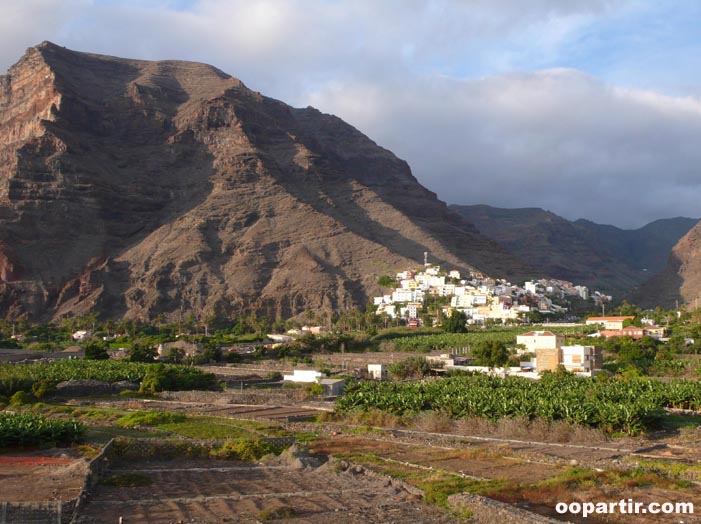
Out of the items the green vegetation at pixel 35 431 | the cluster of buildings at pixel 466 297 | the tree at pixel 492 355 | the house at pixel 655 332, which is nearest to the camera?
the green vegetation at pixel 35 431

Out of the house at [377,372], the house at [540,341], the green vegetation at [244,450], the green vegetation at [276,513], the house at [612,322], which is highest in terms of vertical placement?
the house at [612,322]

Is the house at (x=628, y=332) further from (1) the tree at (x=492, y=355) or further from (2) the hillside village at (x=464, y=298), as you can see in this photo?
(2) the hillside village at (x=464, y=298)

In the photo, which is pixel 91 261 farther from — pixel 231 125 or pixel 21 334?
pixel 231 125

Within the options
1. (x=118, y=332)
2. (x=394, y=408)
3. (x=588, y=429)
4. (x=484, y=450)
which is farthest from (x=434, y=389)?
(x=118, y=332)

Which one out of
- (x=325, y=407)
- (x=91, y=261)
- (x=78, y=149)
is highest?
(x=78, y=149)

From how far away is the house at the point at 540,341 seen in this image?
6462 cm

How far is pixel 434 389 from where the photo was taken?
1480 inches

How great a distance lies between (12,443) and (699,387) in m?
32.1

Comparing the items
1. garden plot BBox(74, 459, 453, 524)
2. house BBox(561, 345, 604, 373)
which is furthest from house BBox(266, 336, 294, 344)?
garden plot BBox(74, 459, 453, 524)

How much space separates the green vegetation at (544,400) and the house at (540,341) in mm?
21240

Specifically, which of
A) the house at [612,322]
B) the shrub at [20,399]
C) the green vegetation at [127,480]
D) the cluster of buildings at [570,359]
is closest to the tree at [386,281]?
the house at [612,322]

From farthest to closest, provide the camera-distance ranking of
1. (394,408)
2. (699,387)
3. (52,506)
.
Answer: (699,387) → (394,408) → (52,506)

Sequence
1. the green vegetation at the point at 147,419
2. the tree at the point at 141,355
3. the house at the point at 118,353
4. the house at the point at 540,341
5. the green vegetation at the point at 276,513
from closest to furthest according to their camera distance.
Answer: the green vegetation at the point at 276,513, the green vegetation at the point at 147,419, the house at the point at 540,341, the tree at the point at 141,355, the house at the point at 118,353

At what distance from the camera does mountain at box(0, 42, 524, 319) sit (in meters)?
120
